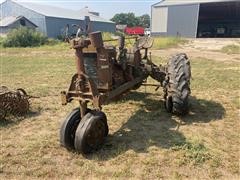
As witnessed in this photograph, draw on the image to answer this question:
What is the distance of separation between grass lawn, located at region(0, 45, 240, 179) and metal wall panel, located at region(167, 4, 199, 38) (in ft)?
101

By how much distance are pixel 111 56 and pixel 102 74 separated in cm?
54

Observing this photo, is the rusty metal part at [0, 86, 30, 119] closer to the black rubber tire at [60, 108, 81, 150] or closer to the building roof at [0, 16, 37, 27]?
the black rubber tire at [60, 108, 81, 150]

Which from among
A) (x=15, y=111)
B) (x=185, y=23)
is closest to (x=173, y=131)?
(x=15, y=111)

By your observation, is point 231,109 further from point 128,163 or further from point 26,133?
point 26,133

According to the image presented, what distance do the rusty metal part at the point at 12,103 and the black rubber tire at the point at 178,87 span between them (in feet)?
9.42

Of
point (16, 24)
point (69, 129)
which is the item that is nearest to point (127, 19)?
point (16, 24)

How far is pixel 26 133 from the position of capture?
5039 mm

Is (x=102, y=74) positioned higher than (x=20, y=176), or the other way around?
(x=102, y=74)

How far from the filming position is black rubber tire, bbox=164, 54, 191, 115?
521 cm

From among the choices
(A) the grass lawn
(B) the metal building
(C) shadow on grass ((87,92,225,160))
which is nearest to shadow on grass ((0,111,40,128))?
(A) the grass lawn

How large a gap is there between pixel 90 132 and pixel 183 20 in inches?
1380

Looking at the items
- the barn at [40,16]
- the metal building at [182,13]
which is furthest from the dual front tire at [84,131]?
the metal building at [182,13]

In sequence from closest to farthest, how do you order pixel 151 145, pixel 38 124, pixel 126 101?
pixel 151 145 < pixel 38 124 < pixel 126 101

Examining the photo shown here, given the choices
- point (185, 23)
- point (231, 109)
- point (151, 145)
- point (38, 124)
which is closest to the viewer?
point (151, 145)
